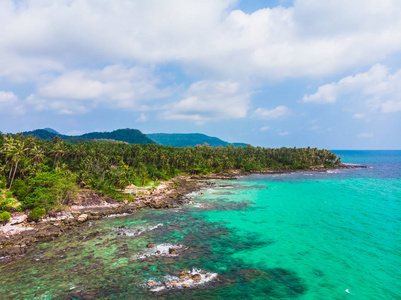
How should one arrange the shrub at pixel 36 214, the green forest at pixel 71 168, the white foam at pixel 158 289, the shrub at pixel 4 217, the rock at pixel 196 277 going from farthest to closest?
the green forest at pixel 71 168
the shrub at pixel 36 214
the shrub at pixel 4 217
the rock at pixel 196 277
the white foam at pixel 158 289

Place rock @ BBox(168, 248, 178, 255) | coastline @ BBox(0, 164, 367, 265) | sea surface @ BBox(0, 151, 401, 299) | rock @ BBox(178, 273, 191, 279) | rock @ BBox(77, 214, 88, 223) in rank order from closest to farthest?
sea surface @ BBox(0, 151, 401, 299), rock @ BBox(178, 273, 191, 279), rock @ BBox(168, 248, 178, 255), coastline @ BBox(0, 164, 367, 265), rock @ BBox(77, 214, 88, 223)

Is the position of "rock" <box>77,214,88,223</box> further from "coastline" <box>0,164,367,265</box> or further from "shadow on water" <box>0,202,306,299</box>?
"shadow on water" <box>0,202,306,299</box>

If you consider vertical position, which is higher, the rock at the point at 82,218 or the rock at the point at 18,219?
the rock at the point at 18,219

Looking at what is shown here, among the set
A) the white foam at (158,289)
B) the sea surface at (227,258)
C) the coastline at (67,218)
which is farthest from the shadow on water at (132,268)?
the coastline at (67,218)

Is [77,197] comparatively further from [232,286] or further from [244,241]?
[232,286]

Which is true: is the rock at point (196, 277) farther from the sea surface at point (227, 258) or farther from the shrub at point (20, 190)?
the shrub at point (20, 190)

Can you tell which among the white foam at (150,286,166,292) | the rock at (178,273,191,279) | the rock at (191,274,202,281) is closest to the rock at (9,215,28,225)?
the white foam at (150,286,166,292)
